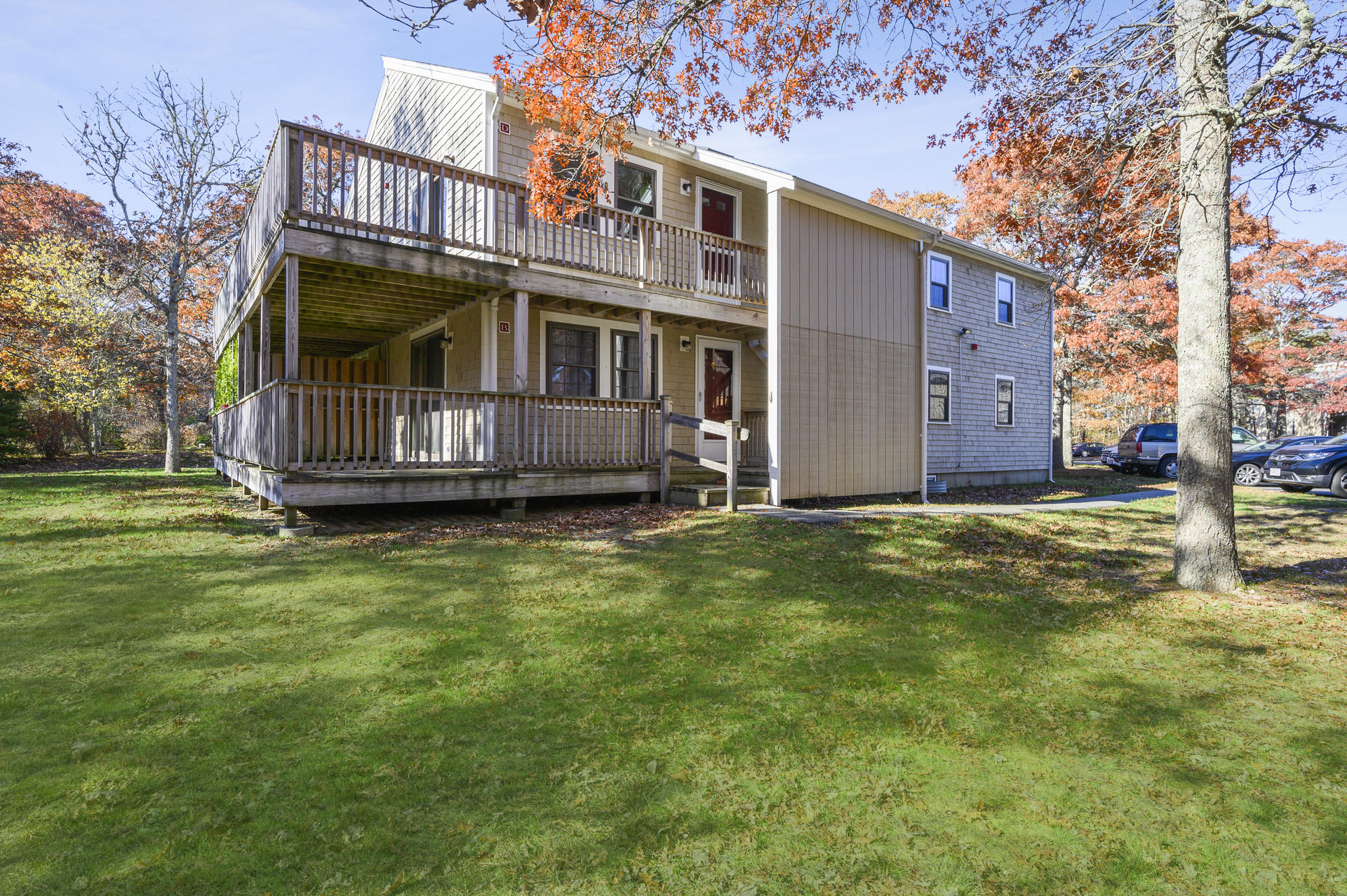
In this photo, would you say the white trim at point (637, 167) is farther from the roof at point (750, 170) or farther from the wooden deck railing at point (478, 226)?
the wooden deck railing at point (478, 226)

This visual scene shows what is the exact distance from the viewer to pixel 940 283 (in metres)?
17.2

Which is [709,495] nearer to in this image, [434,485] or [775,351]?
[775,351]

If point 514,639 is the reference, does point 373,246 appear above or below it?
above

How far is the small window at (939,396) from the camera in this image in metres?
16.9

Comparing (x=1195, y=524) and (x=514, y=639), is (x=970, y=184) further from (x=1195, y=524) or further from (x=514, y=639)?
(x=514, y=639)

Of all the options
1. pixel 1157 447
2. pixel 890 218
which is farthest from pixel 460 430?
pixel 1157 447

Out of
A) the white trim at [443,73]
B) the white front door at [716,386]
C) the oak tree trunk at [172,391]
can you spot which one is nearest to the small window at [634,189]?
the white trim at [443,73]

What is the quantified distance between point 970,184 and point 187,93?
2741 cm

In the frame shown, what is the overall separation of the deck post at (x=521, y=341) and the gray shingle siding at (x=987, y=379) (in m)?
10.3

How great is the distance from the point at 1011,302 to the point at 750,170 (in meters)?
11.6

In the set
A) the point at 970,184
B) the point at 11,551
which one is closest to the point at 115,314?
the point at 11,551

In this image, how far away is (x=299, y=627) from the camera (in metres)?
4.74

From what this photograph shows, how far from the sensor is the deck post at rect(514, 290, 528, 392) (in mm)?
9602

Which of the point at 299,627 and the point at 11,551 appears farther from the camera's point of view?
the point at 11,551
